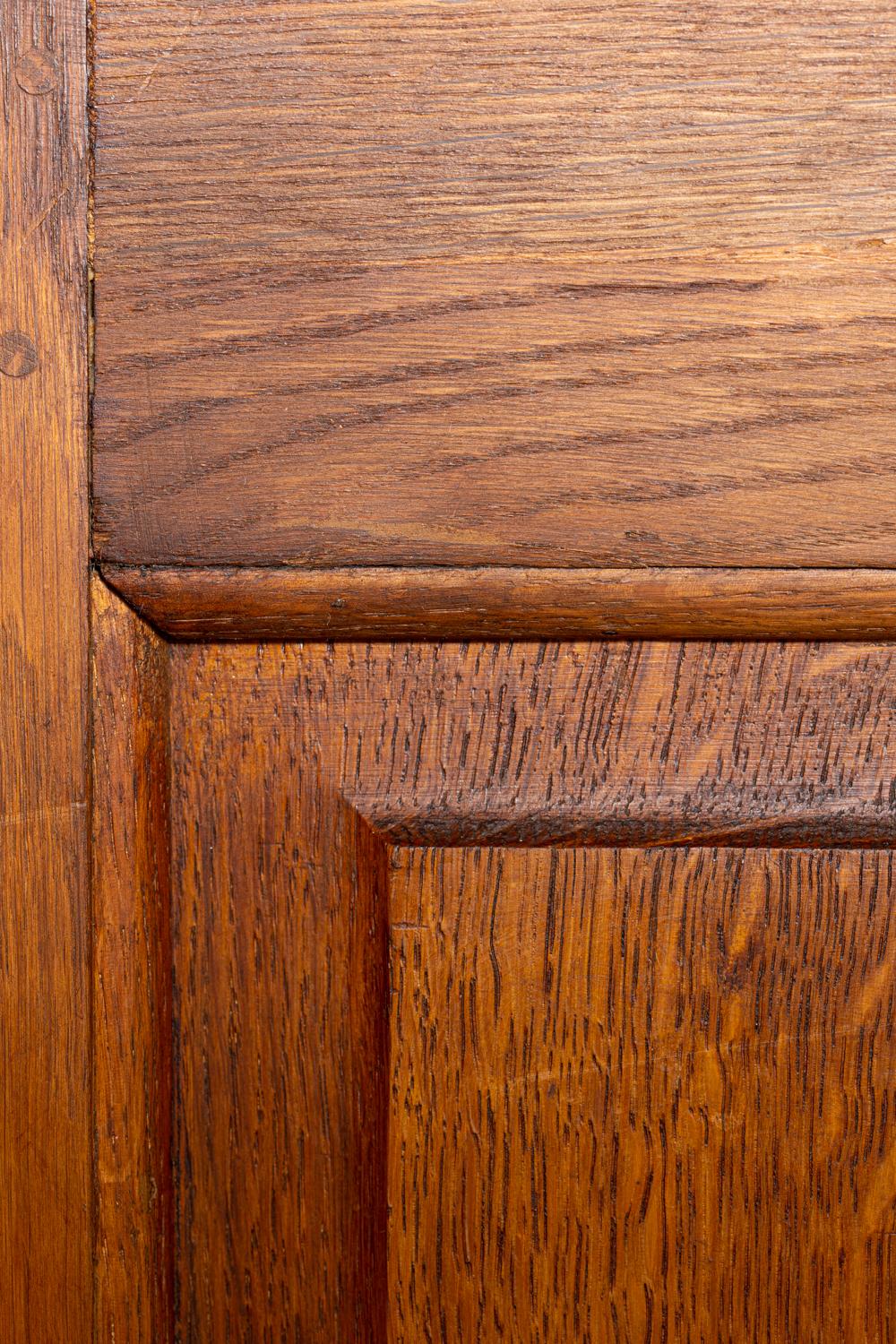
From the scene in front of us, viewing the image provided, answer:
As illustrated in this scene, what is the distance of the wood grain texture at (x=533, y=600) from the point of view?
284 mm

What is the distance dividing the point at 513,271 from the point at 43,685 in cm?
18

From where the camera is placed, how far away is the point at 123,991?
29 cm

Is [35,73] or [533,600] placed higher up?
[35,73]

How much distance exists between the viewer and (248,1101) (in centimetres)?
30

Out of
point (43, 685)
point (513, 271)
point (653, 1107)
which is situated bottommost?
point (653, 1107)

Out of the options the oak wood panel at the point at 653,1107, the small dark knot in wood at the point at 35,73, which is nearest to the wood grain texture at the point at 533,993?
the oak wood panel at the point at 653,1107

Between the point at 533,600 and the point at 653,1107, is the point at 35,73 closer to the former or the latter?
the point at 533,600

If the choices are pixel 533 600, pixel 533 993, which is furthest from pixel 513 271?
pixel 533 993

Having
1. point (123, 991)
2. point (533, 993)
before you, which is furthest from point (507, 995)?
point (123, 991)

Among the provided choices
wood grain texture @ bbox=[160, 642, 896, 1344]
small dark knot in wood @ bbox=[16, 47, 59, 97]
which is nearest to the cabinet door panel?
wood grain texture @ bbox=[160, 642, 896, 1344]

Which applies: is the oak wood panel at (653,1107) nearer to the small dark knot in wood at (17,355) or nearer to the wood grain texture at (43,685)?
the wood grain texture at (43,685)

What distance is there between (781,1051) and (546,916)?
78mm

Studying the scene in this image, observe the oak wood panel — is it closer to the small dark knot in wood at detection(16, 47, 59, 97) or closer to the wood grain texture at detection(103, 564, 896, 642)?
the wood grain texture at detection(103, 564, 896, 642)

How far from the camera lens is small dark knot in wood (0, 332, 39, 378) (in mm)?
285
